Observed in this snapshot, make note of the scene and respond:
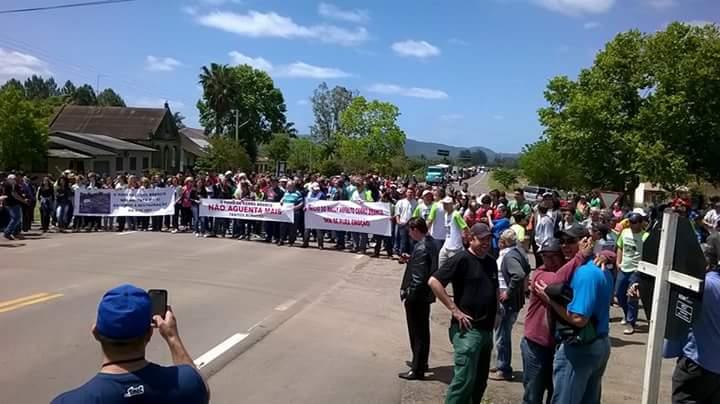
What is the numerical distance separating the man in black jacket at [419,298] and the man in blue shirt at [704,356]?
2875 mm

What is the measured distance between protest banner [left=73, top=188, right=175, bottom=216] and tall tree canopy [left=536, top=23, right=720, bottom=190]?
105 ft

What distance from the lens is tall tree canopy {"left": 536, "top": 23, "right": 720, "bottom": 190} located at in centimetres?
4206

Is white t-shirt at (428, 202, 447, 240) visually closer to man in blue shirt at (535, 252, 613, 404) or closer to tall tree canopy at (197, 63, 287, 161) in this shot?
man in blue shirt at (535, 252, 613, 404)

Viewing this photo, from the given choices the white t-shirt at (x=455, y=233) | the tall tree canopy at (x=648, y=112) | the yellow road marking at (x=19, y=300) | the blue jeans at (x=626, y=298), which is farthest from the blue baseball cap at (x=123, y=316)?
the tall tree canopy at (x=648, y=112)

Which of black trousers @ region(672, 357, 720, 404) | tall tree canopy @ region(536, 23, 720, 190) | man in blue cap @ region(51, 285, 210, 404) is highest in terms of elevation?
tall tree canopy @ region(536, 23, 720, 190)

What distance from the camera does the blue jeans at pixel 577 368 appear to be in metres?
4.95

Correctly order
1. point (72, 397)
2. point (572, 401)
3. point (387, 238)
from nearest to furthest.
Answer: point (72, 397)
point (572, 401)
point (387, 238)

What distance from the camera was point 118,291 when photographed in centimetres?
278

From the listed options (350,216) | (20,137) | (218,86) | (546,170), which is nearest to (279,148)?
(218,86)

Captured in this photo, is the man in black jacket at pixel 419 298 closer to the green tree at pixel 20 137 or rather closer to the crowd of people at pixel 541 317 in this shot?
the crowd of people at pixel 541 317

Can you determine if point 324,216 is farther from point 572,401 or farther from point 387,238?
point 572,401

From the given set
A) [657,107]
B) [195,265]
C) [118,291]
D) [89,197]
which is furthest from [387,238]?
[657,107]

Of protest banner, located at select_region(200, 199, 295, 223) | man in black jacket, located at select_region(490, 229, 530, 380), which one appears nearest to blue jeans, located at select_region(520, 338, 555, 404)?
man in black jacket, located at select_region(490, 229, 530, 380)

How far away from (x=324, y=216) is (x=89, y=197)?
7.97 metres
